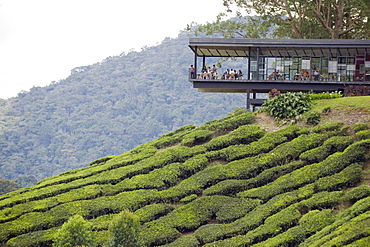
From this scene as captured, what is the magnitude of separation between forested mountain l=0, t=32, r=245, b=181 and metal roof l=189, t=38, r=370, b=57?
51.5 metres

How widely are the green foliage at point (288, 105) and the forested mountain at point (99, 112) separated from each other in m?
55.4

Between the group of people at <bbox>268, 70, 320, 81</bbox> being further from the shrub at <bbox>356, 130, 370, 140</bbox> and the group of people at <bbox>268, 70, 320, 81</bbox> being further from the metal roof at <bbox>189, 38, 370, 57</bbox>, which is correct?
the shrub at <bbox>356, 130, 370, 140</bbox>

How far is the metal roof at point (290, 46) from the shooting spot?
2847 centimetres

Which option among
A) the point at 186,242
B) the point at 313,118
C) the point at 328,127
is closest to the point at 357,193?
the point at 328,127

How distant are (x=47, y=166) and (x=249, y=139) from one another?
57.8 m

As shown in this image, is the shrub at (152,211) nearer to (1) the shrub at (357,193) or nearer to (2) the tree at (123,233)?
(2) the tree at (123,233)

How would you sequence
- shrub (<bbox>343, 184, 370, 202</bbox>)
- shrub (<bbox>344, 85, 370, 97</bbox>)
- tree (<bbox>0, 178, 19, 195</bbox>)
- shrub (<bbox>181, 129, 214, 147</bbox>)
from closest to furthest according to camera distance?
shrub (<bbox>343, 184, 370, 202</bbox>), shrub (<bbox>181, 129, 214, 147</bbox>), shrub (<bbox>344, 85, 370, 97</bbox>), tree (<bbox>0, 178, 19, 195</bbox>)

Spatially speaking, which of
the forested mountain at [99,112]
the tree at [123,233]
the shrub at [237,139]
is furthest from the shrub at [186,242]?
the forested mountain at [99,112]

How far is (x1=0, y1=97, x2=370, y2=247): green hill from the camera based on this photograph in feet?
57.0

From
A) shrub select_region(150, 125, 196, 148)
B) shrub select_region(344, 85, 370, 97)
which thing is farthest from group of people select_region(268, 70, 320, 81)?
shrub select_region(150, 125, 196, 148)

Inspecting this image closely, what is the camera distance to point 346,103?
23.6m

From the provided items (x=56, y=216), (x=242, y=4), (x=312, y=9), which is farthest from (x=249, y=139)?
(x=242, y=4)

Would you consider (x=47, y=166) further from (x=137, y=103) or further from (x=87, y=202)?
(x=87, y=202)

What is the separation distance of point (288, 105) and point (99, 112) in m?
65.7
